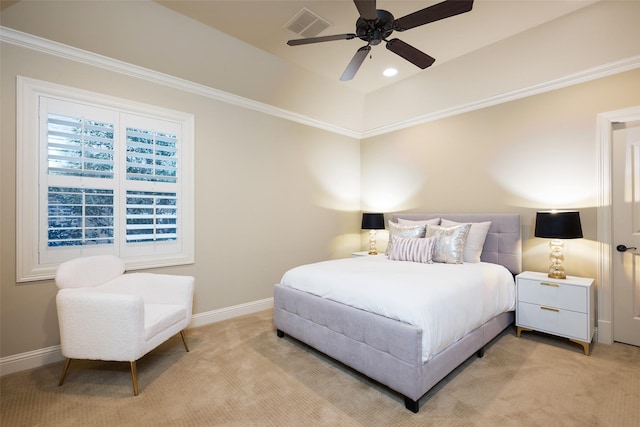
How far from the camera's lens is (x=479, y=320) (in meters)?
2.45

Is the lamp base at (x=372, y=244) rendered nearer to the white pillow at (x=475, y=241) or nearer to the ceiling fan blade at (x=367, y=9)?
the white pillow at (x=475, y=241)

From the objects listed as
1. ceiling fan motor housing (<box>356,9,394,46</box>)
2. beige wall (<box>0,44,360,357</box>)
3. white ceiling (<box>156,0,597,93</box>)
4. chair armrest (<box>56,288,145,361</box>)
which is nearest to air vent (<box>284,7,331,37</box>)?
white ceiling (<box>156,0,597,93</box>)

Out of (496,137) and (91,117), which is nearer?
(91,117)

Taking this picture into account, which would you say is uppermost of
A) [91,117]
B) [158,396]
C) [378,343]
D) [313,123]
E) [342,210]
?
[313,123]

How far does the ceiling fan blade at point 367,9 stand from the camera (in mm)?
1854

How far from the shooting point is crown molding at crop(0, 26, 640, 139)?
2.46 meters

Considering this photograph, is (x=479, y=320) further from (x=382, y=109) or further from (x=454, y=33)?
(x=382, y=109)

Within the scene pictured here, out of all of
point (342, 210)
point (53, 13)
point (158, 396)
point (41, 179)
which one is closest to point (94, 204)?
point (41, 179)

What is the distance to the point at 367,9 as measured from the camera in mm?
1946

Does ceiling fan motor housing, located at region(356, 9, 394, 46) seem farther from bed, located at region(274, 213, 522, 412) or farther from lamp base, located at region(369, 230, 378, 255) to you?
lamp base, located at region(369, 230, 378, 255)

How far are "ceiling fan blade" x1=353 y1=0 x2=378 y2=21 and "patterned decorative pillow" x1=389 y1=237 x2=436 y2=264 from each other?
226 centimetres

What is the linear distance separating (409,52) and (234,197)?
8.13ft

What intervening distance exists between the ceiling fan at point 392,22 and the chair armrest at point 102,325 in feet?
7.87

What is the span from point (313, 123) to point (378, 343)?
3439mm
